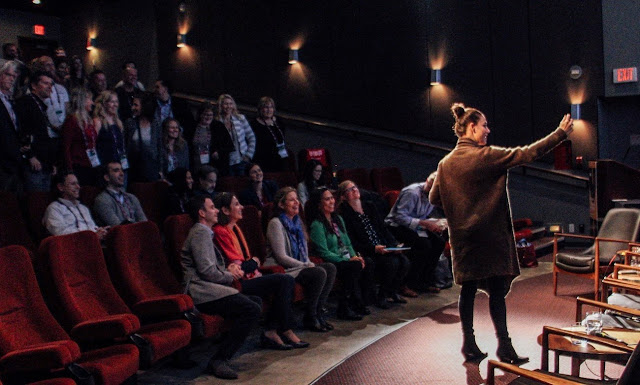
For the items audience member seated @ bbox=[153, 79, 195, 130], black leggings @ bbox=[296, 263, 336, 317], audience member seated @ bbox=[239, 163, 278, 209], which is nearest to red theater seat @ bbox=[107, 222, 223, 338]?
black leggings @ bbox=[296, 263, 336, 317]

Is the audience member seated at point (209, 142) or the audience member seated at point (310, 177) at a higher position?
the audience member seated at point (209, 142)

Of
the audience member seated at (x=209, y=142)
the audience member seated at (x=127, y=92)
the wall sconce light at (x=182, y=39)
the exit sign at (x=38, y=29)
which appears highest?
the exit sign at (x=38, y=29)

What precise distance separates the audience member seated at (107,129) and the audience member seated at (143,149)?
0.29 metres

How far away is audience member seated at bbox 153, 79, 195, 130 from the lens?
6.59 metres

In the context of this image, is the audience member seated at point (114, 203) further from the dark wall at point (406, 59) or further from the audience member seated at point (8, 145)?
the dark wall at point (406, 59)

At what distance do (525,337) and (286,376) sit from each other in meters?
1.48

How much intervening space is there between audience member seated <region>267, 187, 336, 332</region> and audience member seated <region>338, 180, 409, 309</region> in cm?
69

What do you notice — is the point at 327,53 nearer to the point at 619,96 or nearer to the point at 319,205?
the point at 619,96

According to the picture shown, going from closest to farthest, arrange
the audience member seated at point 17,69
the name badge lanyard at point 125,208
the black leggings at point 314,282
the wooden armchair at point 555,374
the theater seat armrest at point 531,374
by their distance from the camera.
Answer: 1. the wooden armchair at point 555,374
2. the theater seat armrest at point 531,374
3. the black leggings at point 314,282
4. the name badge lanyard at point 125,208
5. the audience member seated at point 17,69

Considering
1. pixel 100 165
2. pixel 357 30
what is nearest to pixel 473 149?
pixel 100 165

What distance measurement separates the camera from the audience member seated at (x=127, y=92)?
678 cm

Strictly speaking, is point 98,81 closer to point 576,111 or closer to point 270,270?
point 270,270

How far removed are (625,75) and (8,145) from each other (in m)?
6.45

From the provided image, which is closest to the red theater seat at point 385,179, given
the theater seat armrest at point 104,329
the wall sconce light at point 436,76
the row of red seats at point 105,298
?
the wall sconce light at point 436,76
